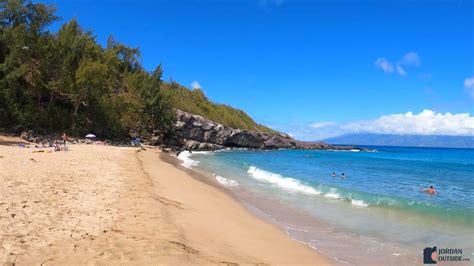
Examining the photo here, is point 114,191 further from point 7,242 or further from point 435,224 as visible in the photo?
point 435,224

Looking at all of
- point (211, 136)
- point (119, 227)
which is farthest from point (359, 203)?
point (211, 136)

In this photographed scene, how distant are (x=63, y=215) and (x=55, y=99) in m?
45.0

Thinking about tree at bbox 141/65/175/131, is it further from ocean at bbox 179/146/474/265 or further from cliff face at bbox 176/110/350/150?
ocean at bbox 179/146/474/265

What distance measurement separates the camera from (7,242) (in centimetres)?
682

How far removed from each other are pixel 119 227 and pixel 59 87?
138 feet

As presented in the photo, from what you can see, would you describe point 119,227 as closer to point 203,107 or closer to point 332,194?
point 332,194

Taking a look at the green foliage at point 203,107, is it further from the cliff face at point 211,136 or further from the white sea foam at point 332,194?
the white sea foam at point 332,194

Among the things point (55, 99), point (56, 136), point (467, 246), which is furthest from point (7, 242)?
point (55, 99)

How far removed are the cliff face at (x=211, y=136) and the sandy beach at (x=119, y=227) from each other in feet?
195

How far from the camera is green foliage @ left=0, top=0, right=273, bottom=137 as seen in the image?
40.9 meters

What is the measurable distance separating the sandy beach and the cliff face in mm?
59335

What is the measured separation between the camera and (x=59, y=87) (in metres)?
45.0

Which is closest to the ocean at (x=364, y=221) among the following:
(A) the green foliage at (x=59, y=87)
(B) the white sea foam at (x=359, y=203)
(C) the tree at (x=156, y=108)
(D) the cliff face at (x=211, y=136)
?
(B) the white sea foam at (x=359, y=203)

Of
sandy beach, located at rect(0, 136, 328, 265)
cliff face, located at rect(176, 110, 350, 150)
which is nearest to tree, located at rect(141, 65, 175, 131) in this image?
cliff face, located at rect(176, 110, 350, 150)
